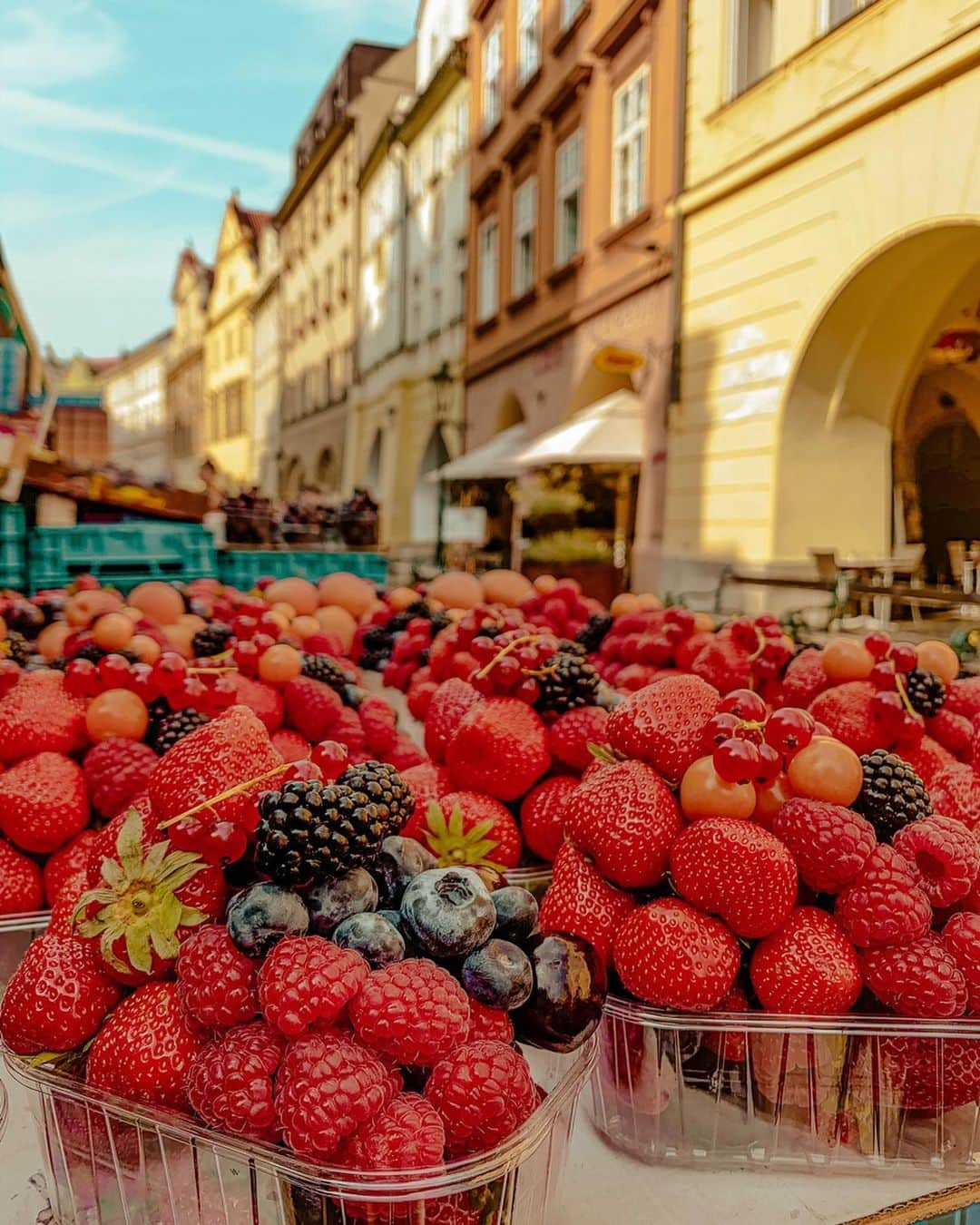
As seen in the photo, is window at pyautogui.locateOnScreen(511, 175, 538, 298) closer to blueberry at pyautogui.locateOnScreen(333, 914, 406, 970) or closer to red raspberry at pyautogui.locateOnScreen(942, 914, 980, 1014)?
red raspberry at pyautogui.locateOnScreen(942, 914, 980, 1014)

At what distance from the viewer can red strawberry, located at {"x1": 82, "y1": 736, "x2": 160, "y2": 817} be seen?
1561mm

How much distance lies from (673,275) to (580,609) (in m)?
6.47

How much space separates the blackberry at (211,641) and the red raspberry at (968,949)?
1.66m

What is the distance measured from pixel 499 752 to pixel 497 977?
629 mm

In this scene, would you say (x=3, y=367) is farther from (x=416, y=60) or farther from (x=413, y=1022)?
(x=416, y=60)

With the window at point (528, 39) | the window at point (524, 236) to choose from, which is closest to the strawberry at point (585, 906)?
the window at point (524, 236)

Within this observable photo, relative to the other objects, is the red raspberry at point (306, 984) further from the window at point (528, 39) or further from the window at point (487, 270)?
the window at point (487, 270)

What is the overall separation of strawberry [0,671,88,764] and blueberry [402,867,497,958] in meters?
0.89

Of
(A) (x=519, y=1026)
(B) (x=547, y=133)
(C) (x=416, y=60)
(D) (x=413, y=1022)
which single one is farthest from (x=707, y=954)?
(C) (x=416, y=60)

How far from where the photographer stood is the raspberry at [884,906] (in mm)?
1118

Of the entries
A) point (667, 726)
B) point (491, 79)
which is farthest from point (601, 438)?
point (491, 79)

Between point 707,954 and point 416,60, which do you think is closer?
point 707,954

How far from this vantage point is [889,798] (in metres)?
1.25

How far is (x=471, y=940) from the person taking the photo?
99cm
